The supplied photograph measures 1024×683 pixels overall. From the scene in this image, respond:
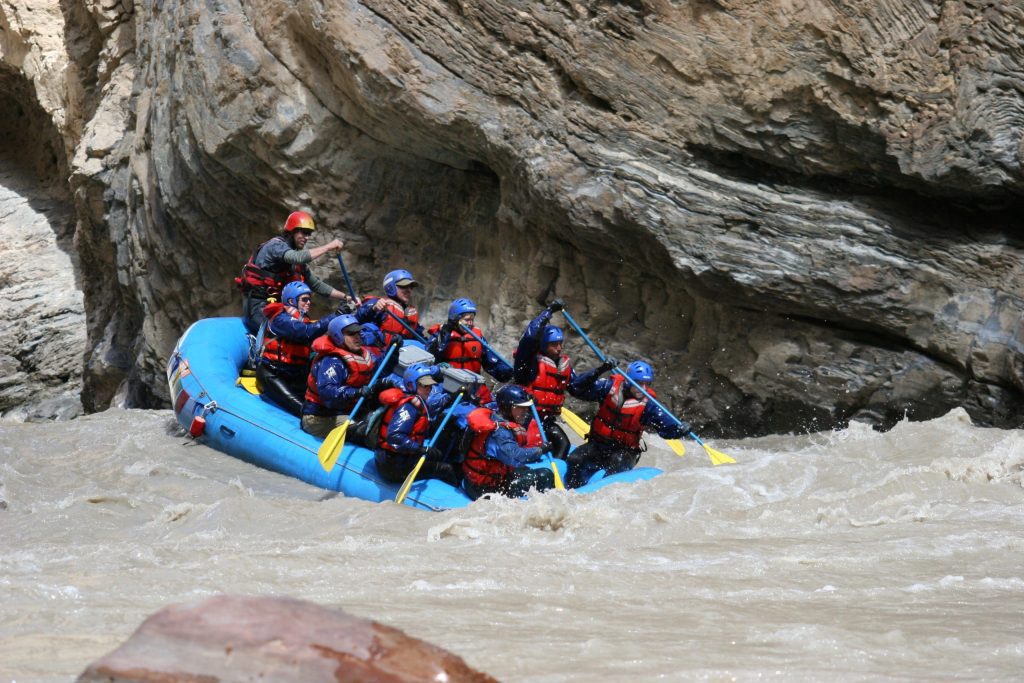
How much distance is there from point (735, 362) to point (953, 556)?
3889 mm

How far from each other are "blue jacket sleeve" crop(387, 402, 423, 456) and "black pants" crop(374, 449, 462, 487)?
0.22 ft

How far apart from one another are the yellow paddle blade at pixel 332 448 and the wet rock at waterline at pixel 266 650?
4622mm

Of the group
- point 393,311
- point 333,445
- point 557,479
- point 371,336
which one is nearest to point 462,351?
point 371,336

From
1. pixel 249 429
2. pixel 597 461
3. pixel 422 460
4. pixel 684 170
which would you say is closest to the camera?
pixel 422 460

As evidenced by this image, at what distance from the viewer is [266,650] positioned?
2410 mm

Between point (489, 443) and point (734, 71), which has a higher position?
point (734, 71)

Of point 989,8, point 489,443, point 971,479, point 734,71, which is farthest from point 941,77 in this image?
point 489,443

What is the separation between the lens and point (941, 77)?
7.70m

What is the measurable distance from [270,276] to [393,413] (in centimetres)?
264

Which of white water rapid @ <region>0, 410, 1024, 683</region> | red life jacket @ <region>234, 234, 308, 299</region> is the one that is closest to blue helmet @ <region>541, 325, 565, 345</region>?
white water rapid @ <region>0, 410, 1024, 683</region>

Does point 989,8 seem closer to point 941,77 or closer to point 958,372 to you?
point 941,77

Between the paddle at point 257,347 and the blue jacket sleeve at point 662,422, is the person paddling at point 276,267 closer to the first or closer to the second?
the paddle at point 257,347

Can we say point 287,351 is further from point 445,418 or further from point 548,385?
point 548,385

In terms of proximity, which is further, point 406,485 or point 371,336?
point 371,336
